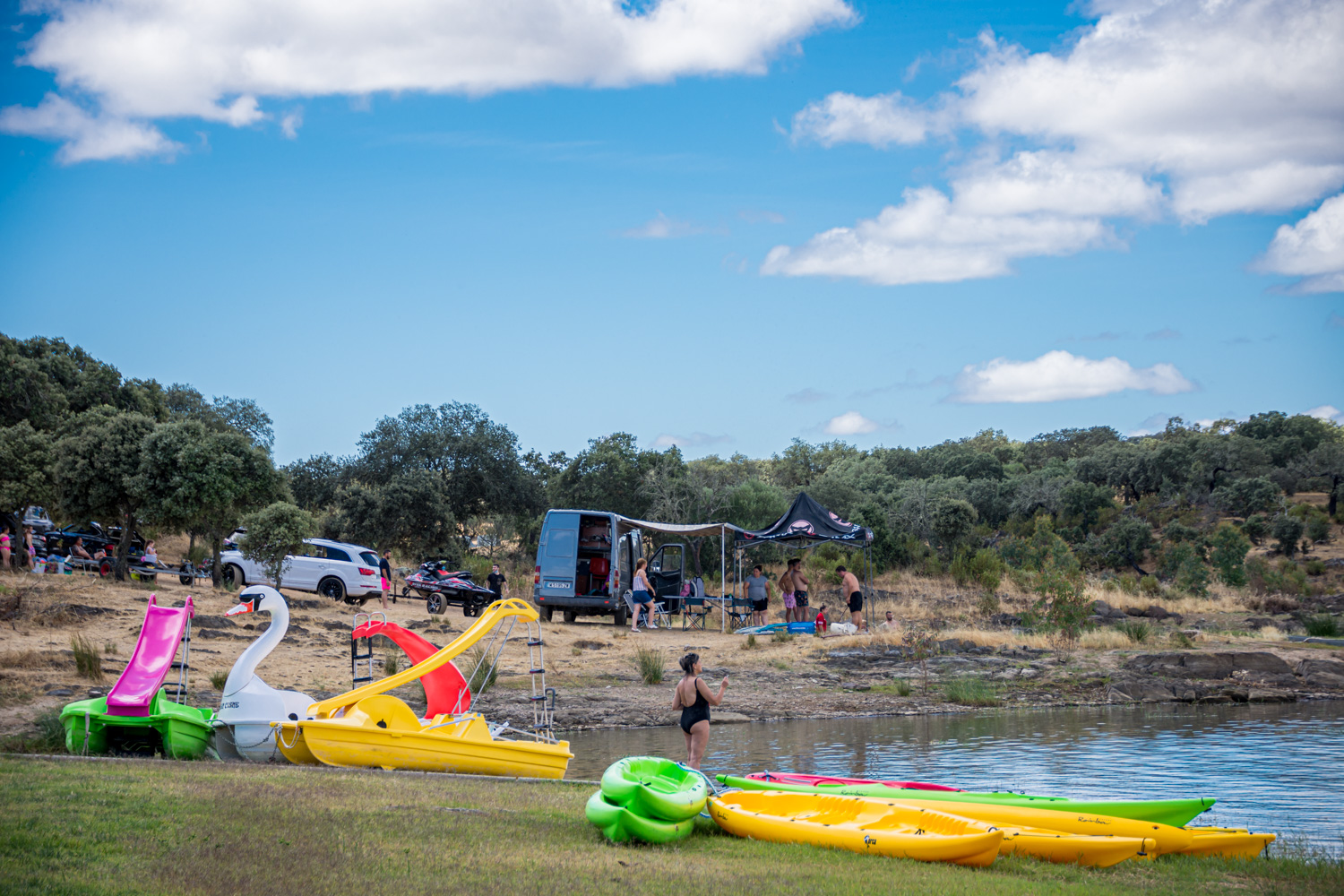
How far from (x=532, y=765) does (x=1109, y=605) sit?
883 inches

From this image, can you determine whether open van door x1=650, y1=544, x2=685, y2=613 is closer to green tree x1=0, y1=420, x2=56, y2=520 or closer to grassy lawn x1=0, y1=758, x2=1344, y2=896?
green tree x1=0, y1=420, x2=56, y2=520

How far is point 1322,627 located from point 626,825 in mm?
23535

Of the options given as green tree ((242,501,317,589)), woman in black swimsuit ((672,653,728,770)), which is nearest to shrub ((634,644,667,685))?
woman in black swimsuit ((672,653,728,770))

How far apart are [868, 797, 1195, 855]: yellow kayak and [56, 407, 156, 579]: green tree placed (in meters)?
19.4

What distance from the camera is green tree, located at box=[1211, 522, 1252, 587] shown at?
31922 mm

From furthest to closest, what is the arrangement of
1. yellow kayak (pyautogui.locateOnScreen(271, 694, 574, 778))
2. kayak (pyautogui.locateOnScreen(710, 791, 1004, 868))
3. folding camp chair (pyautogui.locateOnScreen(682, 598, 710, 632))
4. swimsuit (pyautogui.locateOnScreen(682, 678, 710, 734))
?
folding camp chair (pyautogui.locateOnScreen(682, 598, 710, 632))
swimsuit (pyautogui.locateOnScreen(682, 678, 710, 734))
yellow kayak (pyautogui.locateOnScreen(271, 694, 574, 778))
kayak (pyautogui.locateOnScreen(710, 791, 1004, 868))

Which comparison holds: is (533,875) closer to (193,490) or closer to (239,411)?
(193,490)

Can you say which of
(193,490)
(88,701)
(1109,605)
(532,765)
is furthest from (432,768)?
(1109,605)

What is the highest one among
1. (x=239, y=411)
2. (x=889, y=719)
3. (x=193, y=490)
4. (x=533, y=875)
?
(x=239, y=411)

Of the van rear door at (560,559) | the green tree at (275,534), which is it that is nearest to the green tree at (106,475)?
the green tree at (275,534)

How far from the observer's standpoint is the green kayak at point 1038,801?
764 centimetres

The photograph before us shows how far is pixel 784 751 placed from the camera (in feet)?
42.3

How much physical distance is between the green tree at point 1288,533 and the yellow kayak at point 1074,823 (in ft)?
127

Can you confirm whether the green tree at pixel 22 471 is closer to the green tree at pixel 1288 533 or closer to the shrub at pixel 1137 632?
the shrub at pixel 1137 632
